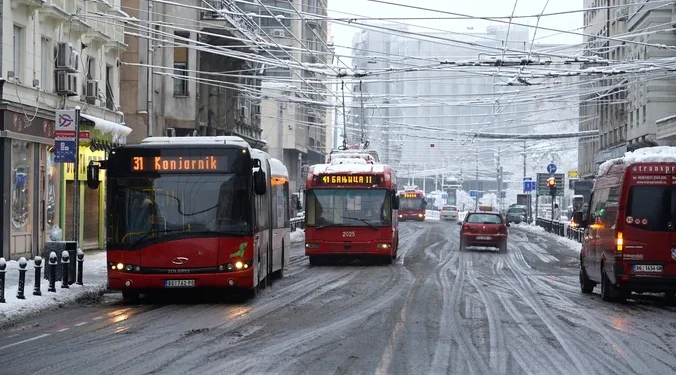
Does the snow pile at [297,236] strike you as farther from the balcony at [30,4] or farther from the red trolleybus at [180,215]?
the red trolleybus at [180,215]

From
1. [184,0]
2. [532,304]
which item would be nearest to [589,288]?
[532,304]

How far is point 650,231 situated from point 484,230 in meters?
23.9

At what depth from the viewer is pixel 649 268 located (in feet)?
Result: 64.5

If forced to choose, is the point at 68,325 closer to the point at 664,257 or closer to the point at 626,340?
the point at 626,340

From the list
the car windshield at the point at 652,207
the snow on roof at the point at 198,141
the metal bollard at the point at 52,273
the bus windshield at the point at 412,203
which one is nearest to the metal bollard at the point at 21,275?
the metal bollard at the point at 52,273

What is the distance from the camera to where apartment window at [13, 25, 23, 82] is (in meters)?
30.0

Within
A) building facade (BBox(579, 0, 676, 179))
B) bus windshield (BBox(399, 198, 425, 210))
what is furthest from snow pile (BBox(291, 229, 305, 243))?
bus windshield (BBox(399, 198, 425, 210))

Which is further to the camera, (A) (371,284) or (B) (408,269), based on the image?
(B) (408,269)

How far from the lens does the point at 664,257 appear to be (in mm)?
19672

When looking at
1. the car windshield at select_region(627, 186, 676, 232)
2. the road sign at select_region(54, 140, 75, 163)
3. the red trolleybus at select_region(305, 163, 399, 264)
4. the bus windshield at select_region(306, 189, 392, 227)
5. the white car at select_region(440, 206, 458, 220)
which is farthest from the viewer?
the white car at select_region(440, 206, 458, 220)

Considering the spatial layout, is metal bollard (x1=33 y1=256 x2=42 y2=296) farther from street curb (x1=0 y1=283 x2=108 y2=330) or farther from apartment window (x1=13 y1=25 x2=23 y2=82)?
apartment window (x1=13 y1=25 x2=23 y2=82)

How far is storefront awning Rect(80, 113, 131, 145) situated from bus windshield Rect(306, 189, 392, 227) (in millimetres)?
6597

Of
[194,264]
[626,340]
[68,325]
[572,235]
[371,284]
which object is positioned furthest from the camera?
[572,235]

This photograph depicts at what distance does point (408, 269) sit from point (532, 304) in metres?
11.0
